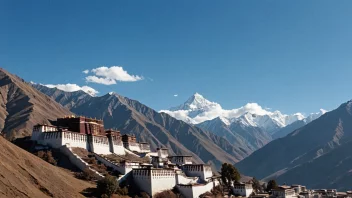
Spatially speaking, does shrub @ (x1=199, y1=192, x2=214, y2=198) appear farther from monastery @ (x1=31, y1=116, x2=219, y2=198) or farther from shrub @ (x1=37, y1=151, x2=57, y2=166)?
shrub @ (x1=37, y1=151, x2=57, y2=166)

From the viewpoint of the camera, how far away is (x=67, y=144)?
99.2m

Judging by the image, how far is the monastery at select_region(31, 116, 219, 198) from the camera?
93.0 meters

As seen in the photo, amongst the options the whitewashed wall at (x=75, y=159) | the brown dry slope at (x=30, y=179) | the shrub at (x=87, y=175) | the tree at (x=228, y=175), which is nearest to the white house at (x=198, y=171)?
the tree at (x=228, y=175)

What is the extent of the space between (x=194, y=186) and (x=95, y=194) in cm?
2928

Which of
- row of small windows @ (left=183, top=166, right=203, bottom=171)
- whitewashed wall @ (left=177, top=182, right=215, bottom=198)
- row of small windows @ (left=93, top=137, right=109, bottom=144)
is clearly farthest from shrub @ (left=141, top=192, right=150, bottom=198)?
row of small windows @ (left=183, top=166, right=203, bottom=171)

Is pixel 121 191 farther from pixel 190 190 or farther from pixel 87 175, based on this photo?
pixel 190 190

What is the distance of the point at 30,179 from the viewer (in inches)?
2795

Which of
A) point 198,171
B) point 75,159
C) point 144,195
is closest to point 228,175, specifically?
point 198,171

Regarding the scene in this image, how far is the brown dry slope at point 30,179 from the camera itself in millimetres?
64125

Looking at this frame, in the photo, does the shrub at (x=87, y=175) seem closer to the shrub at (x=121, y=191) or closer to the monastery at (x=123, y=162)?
the monastery at (x=123, y=162)

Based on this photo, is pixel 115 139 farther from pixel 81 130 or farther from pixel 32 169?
pixel 32 169

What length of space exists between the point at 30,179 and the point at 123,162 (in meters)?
26.9

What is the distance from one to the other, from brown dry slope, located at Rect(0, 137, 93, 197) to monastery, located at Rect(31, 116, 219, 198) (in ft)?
43.3

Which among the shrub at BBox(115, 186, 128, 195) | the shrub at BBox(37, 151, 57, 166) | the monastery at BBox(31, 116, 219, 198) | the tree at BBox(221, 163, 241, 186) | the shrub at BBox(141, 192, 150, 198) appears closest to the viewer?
the shrub at BBox(115, 186, 128, 195)
